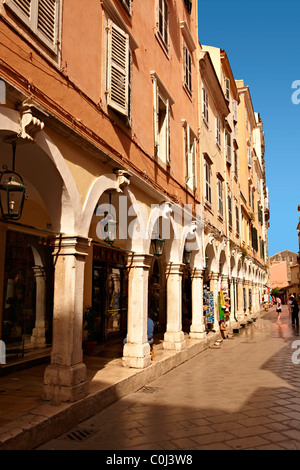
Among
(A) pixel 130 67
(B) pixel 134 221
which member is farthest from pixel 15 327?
(A) pixel 130 67

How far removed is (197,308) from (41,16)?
10131 millimetres

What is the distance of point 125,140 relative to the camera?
8195 millimetres

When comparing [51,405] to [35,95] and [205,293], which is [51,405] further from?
[205,293]

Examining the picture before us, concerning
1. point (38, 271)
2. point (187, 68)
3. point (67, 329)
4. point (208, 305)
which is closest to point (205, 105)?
point (187, 68)

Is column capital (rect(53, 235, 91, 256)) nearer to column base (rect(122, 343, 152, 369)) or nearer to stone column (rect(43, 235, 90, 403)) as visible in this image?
stone column (rect(43, 235, 90, 403))

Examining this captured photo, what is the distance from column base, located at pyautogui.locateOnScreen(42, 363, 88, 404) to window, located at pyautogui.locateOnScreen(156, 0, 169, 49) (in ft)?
28.2

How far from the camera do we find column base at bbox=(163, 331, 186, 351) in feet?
35.1

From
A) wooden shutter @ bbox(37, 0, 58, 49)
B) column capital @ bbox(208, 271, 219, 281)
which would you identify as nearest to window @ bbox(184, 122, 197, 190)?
column capital @ bbox(208, 271, 219, 281)

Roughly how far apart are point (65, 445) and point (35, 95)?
4435 millimetres

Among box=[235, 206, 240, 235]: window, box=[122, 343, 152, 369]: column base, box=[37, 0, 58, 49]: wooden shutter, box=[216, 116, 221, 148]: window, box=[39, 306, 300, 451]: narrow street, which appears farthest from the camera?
box=[235, 206, 240, 235]: window

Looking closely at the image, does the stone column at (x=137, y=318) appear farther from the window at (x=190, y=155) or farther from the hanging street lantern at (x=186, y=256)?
the window at (x=190, y=155)

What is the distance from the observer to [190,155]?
1316 cm

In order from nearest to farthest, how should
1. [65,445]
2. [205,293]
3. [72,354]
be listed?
[65,445] → [72,354] → [205,293]

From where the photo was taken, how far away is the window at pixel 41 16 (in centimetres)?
497
